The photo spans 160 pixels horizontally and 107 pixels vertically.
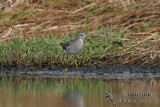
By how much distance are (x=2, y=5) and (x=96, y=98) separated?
8.02 meters

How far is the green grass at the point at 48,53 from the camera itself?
9.28 m

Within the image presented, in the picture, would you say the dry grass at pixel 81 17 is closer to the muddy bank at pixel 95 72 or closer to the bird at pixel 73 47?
the muddy bank at pixel 95 72

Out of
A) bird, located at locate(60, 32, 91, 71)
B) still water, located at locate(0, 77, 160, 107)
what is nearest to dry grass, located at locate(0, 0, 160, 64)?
bird, located at locate(60, 32, 91, 71)

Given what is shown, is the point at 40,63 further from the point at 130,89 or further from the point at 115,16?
the point at 115,16

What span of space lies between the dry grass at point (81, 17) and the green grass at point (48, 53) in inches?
31.3

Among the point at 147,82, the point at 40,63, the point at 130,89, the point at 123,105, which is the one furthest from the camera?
the point at 40,63

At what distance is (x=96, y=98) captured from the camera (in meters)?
6.23

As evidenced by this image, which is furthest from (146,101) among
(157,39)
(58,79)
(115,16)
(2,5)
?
(2,5)

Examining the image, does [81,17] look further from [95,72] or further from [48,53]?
[95,72]

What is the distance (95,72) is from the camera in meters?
8.90

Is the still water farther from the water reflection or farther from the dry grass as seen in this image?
the dry grass

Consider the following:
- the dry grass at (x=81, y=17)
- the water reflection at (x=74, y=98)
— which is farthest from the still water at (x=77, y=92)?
the dry grass at (x=81, y=17)

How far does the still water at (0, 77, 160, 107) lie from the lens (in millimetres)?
5840

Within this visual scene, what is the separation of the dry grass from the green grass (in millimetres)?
794
